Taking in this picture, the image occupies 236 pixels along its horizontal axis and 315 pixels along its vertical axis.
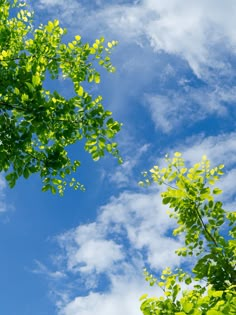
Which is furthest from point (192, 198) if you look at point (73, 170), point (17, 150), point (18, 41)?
point (18, 41)

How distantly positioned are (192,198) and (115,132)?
189cm

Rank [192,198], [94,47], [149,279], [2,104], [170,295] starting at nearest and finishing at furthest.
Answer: [170,295] → [2,104] → [192,198] → [149,279] → [94,47]

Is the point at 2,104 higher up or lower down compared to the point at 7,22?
lower down

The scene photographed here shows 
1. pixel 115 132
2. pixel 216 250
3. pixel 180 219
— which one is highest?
pixel 115 132

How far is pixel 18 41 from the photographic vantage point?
8.62m

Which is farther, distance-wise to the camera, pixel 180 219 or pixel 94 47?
pixel 94 47

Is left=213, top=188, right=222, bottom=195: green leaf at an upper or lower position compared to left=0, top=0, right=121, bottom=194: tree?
lower

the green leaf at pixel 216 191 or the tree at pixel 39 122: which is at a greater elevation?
the tree at pixel 39 122

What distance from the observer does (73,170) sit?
292 inches

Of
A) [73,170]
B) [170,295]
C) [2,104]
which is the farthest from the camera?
[73,170]

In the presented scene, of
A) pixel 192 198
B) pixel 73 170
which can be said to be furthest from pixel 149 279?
pixel 73 170

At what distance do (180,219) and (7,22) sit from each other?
6557 millimetres

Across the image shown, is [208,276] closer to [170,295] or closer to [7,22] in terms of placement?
[170,295]

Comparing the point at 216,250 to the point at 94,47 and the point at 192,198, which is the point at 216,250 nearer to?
the point at 192,198
